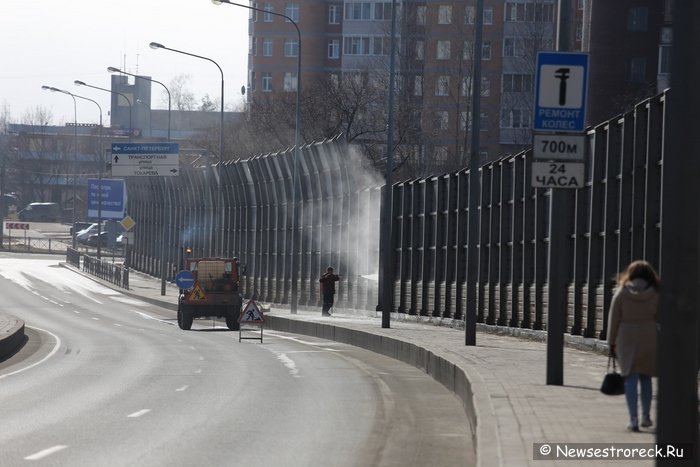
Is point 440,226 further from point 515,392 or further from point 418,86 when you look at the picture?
point 418,86

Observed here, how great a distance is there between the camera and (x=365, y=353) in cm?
3075

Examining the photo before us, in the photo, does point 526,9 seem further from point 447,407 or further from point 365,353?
point 447,407

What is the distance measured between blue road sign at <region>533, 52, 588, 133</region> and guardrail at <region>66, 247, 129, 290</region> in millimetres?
64753

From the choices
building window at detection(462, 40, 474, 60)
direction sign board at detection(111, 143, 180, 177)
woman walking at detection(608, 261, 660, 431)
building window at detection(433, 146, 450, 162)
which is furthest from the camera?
building window at detection(433, 146, 450, 162)

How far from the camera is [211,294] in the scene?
4619 centimetres

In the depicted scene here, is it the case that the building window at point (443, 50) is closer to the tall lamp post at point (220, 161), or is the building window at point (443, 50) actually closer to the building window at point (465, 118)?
the building window at point (465, 118)

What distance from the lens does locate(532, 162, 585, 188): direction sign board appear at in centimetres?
1619

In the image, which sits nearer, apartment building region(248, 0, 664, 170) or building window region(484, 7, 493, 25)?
apartment building region(248, 0, 664, 170)

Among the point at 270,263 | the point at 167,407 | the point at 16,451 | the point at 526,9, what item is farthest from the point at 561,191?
the point at 526,9

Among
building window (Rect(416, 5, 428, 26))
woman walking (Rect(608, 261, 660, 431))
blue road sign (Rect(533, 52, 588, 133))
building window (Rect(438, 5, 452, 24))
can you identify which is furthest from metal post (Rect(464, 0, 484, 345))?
building window (Rect(438, 5, 452, 24))

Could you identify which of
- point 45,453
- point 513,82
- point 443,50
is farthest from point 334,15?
point 45,453

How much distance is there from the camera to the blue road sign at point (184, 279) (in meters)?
45.3

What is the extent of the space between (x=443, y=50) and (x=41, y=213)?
63.5m

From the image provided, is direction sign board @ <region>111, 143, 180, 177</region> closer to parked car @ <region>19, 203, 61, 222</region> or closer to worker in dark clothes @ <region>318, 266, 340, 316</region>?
worker in dark clothes @ <region>318, 266, 340, 316</region>
